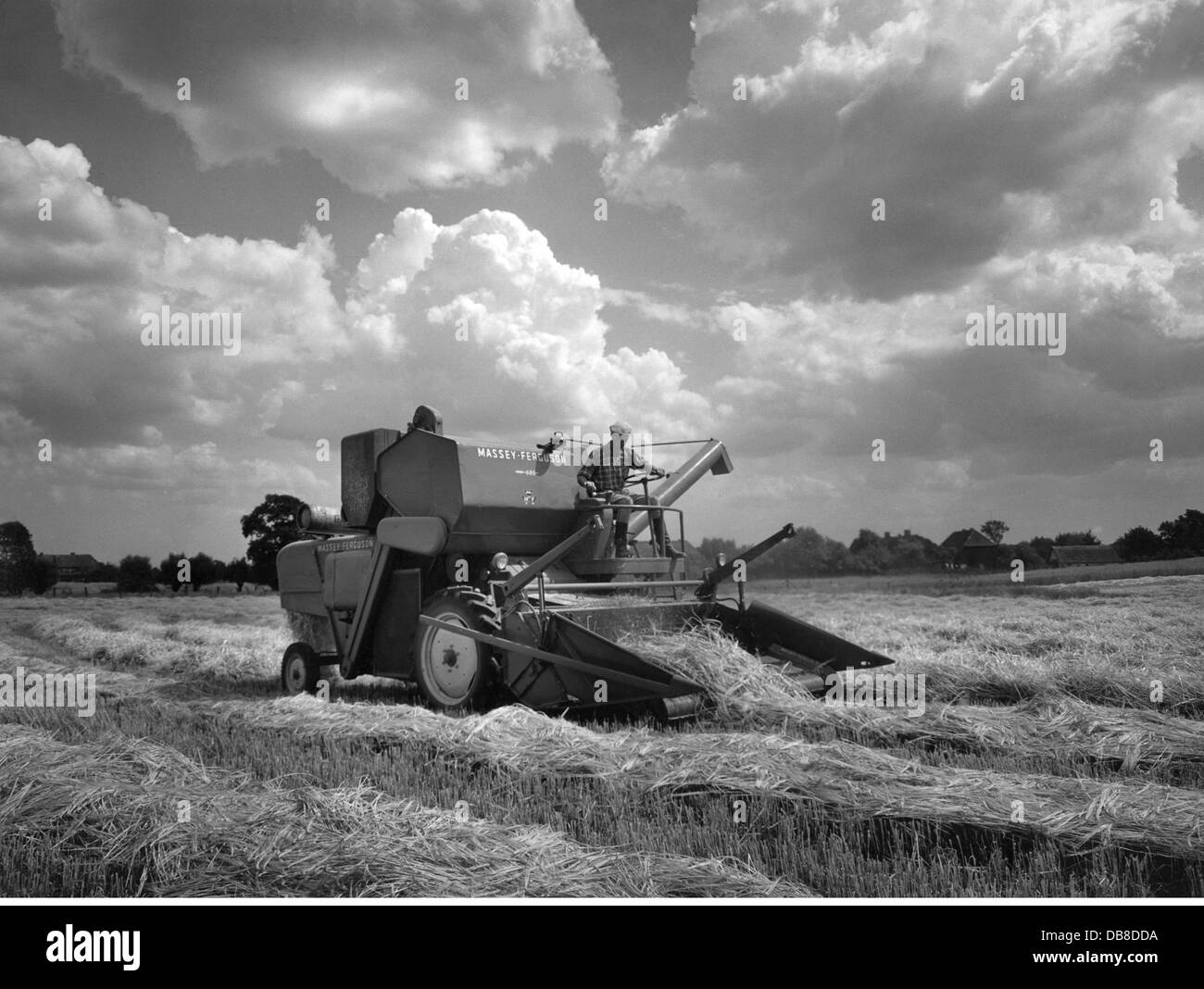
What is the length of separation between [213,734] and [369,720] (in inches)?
47.1

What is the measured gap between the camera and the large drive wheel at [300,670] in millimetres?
10125

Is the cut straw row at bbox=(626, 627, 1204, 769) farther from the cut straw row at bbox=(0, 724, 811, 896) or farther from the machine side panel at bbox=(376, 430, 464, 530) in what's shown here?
the cut straw row at bbox=(0, 724, 811, 896)

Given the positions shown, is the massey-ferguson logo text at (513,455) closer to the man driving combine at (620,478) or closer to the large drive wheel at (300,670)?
the man driving combine at (620,478)

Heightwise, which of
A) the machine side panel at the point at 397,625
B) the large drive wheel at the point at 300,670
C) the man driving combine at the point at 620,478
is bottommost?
the large drive wheel at the point at 300,670

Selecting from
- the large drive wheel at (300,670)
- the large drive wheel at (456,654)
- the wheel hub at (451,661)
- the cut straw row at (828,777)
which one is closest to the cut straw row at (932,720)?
the cut straw row at (828,777)

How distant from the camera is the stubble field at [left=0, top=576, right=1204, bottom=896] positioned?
370cm

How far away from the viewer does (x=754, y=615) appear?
8820 mm

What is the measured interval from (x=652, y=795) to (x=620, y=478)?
4933 mm

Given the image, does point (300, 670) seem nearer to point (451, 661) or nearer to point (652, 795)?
point (451, 661)

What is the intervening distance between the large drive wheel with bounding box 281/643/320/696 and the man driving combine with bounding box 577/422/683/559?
3.53m

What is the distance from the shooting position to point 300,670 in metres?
10.3

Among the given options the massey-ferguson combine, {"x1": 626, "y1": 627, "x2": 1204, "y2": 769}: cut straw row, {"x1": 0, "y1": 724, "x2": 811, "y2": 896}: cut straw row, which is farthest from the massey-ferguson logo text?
{"x1": 0, "y1": 724, "x2": 811, "y2": 896}: cut straw row

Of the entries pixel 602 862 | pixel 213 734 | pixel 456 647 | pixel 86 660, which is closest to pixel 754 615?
pixel 456 647

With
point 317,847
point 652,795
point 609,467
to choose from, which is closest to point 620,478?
point 609,467
